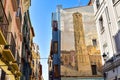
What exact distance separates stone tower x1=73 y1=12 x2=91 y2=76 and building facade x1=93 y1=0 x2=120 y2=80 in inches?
159

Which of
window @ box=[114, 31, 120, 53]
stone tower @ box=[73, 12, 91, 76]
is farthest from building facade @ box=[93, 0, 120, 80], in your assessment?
stone tower @ box=[73, 12, 91, 76]

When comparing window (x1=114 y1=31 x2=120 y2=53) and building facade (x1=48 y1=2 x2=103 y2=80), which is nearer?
window (x1=114 y1=31 x2=120 y2=53)

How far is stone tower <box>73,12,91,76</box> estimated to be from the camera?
21.2m

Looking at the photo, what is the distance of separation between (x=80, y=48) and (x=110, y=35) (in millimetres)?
6620

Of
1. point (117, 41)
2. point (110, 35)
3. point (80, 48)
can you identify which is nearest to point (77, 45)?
point (80, 48)

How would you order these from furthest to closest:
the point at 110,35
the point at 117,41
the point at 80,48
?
the point at 80,48 → the point at 110,35 → the point at 117,41

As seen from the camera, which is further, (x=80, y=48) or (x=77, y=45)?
(x=77, y=45)

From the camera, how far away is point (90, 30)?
76.5ft

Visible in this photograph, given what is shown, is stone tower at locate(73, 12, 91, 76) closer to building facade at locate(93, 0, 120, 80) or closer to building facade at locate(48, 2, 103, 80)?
building facade at locate(48, 2, 103, 80)

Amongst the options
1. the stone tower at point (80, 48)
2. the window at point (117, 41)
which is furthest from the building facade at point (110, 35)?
the stone tower at point (80, 48)

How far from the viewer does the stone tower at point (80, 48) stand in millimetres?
21156

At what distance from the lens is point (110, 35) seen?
1592cm

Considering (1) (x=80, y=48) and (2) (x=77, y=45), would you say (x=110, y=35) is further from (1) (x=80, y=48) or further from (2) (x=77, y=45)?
(2) (x=77, y=45)

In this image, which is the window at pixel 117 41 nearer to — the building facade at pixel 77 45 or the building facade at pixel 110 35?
the building facade at pixel 110 35
